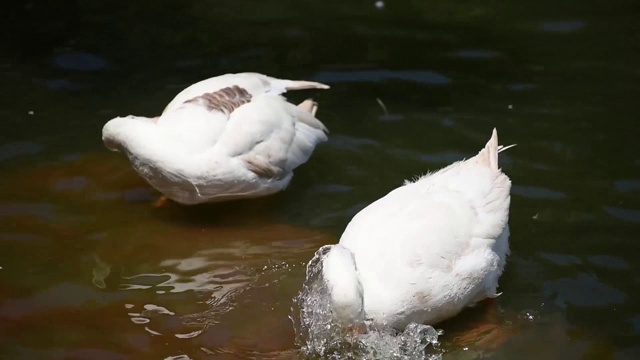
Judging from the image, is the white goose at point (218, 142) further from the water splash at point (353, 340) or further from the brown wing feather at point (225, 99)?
the water splash at point (353, 340)

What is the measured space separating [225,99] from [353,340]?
222 centimetres

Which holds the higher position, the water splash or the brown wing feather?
the brown wing feather

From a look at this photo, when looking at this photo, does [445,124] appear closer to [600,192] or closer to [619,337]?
[600,192]

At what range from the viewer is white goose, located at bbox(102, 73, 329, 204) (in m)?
5.77

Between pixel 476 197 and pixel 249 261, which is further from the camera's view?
pixel 249 261

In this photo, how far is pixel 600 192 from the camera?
20.4 ft

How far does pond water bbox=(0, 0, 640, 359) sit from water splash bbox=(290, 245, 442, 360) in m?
0.14

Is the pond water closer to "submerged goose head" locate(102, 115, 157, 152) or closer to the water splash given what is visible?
the water splash

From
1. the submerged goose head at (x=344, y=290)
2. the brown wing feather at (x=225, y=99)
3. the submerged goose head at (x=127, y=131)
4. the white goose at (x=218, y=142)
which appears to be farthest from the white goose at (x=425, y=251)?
the submerged goose head at (x=127, y=131)

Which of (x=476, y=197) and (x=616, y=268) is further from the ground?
(x=476, y=197)

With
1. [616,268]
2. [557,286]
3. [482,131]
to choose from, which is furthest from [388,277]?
[482,131]

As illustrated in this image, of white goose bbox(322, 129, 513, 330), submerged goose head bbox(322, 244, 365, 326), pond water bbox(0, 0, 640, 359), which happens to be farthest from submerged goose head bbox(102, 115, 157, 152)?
submerged goose head bbox(322, 244, 365, 326)

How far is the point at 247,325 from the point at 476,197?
1.51 meters

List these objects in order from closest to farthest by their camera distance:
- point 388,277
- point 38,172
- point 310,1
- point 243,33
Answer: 1. point 388,277
2. point 38,172
3. point 243,33
4. point 310,1
